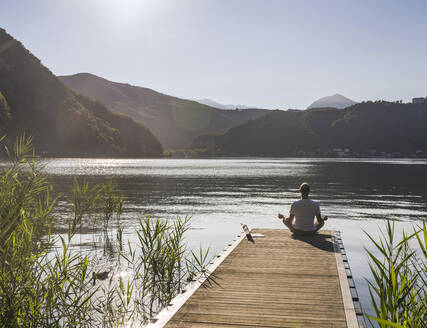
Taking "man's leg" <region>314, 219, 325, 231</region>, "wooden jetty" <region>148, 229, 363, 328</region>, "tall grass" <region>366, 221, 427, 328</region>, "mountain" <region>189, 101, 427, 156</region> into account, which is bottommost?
"wooden jetty" <region>148, 229, 363, 328</region>

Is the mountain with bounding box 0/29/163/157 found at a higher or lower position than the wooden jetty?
higher

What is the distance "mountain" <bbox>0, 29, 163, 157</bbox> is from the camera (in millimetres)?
152250

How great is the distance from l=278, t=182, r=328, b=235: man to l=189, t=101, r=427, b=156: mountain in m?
149

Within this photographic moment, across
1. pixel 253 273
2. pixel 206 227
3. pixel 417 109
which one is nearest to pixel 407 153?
pixel 417 109

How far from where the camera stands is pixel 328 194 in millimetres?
34344

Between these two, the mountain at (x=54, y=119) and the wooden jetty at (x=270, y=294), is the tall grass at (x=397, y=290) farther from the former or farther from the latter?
the mountain at (x=54, y=119)

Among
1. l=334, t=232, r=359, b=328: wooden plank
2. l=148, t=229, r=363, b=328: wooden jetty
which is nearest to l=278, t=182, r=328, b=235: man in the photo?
l=148, t=229, r=363, b=328: wooden jetty

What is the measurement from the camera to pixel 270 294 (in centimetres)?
648

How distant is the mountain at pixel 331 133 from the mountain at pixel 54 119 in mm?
38407

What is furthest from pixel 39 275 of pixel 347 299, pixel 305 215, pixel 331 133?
pixel 331 133

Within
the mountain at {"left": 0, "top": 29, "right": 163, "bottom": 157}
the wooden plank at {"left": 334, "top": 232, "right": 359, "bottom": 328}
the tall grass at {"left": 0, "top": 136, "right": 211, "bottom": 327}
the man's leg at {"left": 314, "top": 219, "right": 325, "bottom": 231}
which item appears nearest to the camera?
the tall grass at {"left": 0, "top": 136, "right": 211, "bottom": 327}

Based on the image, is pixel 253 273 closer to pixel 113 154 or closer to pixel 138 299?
pixel 138 299

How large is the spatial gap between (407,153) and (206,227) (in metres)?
146

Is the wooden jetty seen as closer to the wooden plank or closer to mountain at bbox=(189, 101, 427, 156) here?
the wooden plank
